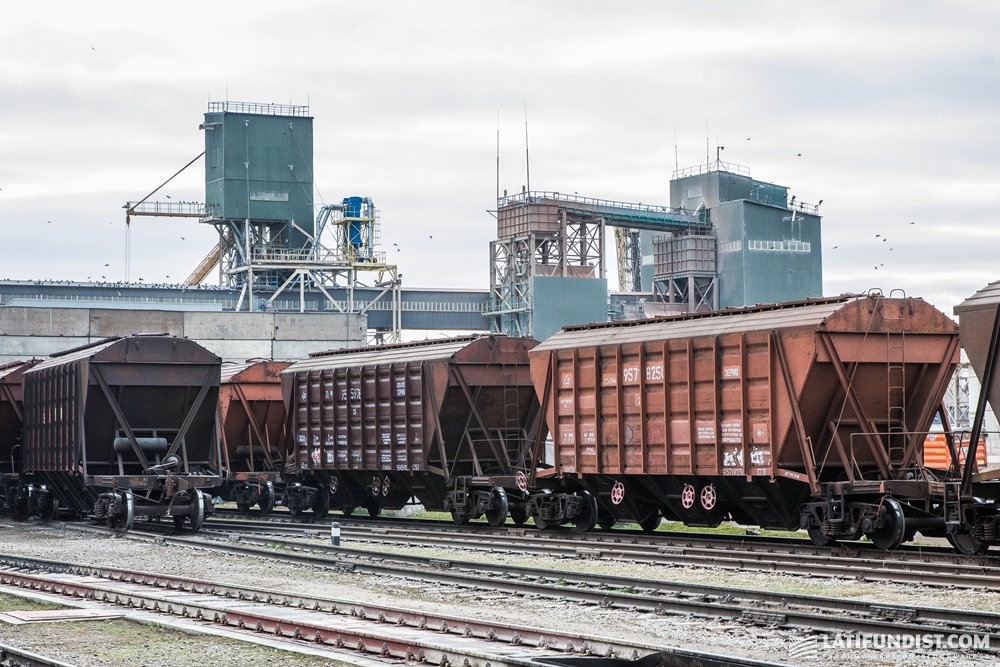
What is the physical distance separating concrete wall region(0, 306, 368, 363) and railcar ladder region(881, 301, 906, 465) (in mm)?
49323

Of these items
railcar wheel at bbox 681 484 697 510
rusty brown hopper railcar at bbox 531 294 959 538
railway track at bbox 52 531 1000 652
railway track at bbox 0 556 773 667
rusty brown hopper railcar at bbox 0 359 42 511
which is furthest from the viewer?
rusty brown hopper railcar at bbox 0 359 42 511

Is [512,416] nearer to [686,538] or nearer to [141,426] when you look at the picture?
[686,538]

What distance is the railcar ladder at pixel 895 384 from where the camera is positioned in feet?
65.7

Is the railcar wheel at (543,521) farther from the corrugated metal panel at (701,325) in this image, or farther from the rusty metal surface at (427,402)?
the corrugated metal panel at (701,325)

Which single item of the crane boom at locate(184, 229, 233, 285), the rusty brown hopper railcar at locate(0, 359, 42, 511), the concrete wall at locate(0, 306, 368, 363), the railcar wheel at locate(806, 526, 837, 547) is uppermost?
the crane boom at locate(184, 229, 233, 285)

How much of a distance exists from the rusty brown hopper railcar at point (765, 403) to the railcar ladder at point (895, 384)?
2cm

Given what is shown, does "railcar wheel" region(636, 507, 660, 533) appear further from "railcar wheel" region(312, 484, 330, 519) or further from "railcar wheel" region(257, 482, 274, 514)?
"railcar wheel" region(257, 482, 274, 514)

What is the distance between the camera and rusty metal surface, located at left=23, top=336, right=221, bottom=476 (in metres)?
26.4

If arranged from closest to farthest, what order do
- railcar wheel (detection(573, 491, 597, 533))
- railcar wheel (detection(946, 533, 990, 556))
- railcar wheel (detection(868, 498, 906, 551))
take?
1. railcar wheel (detection(946, 533, 990, 556))
2. railcar wheel (detection(868, 498, 906, 551))
3. railcar wheel (detection(573, 491, 597, 533))

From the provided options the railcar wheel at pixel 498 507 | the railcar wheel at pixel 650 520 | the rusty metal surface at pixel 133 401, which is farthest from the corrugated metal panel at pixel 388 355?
the railcar wheel at pixel 650 520

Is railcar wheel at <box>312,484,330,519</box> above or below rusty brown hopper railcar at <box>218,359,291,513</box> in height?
below

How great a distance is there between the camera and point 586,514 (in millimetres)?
25047

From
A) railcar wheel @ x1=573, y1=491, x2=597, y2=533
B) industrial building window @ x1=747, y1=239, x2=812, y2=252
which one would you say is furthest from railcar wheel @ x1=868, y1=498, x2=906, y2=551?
industrial building window @ x1=747, y1=239, x2=812, y2=252

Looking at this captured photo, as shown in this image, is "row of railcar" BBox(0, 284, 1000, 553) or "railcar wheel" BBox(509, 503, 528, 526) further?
"railcar wheel" BBox(509, 503, 528, 526)
